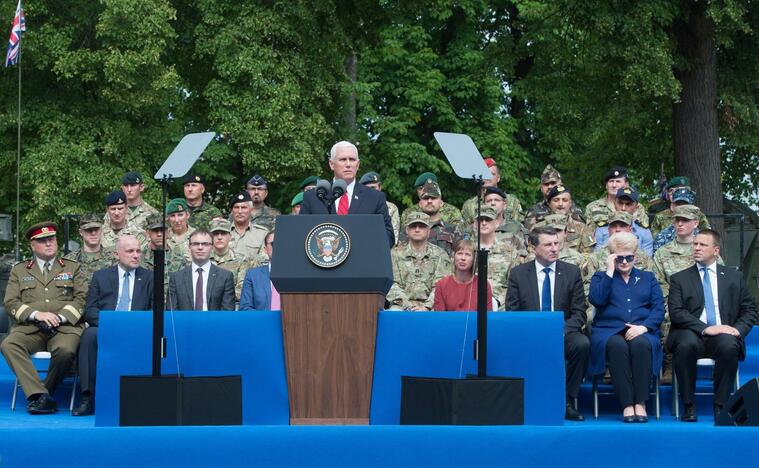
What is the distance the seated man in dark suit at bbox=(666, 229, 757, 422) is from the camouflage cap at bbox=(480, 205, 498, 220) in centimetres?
166

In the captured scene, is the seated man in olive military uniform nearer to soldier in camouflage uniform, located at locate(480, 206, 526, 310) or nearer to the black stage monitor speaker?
soldier in camouflage uniform, located at locate(480, 206, 526, 310)

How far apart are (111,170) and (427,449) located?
57.7ft

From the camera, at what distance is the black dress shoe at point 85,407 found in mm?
9758

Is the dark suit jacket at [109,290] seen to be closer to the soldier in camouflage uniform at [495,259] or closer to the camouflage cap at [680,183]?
the soldier in camouflage uniform at [495,259]

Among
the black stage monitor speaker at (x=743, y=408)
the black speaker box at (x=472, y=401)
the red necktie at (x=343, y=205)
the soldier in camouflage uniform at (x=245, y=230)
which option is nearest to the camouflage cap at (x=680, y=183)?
the soldier in camouflage uniform at (x=245, y=230)

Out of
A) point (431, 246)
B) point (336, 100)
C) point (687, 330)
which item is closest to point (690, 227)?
point (687, 330)

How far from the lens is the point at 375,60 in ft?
91.6

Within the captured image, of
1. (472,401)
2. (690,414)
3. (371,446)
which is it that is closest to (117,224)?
(690,414)

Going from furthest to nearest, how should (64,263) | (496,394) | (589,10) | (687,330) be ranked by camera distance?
(589,10) < (64,263) < (687,330) < (496,394)

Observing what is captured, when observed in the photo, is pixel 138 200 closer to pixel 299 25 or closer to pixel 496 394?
pixel 496 394

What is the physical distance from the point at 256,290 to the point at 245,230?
2095 millimetres

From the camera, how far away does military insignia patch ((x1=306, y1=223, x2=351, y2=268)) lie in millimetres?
7230

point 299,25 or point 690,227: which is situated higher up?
point 299,25

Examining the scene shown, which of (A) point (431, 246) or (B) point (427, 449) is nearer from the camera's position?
(B) point (427, 449)
